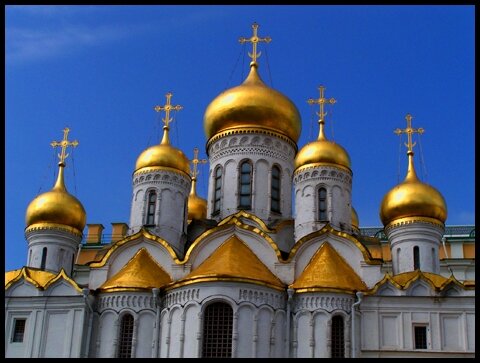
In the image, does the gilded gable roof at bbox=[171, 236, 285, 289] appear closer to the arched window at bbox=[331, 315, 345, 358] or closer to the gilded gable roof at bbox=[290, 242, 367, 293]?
the gilded gable roof at bbox=[290, 242, 367, 293]

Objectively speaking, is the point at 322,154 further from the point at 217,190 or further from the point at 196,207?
the point at 196,207

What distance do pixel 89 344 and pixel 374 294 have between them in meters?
7.82

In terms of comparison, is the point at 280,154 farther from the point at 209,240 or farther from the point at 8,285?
the point at 8,285

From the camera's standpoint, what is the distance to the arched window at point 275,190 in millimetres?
25438

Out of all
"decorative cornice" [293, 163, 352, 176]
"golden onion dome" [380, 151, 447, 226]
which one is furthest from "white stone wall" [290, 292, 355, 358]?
"decorative cornice" [293, 163, 352, 176]

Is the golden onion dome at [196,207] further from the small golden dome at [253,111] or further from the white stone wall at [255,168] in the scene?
the small golden dome at [253,111]

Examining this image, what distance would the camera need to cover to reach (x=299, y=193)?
81.2 ft

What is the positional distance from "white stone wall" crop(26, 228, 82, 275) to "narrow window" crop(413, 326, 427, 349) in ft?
35.5

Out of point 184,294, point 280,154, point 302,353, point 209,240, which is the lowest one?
point 302,353

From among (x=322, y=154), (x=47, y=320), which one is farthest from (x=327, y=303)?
(x=47, y=320)

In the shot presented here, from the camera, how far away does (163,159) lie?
2534 cm

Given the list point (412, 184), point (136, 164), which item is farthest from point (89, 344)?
point (412, 184)

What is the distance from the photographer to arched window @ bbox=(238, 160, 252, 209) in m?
25.2

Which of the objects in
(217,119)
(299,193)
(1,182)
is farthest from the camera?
(217,119)
